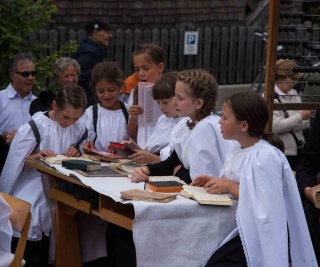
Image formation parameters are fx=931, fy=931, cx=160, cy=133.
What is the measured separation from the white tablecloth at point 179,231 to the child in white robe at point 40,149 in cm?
154

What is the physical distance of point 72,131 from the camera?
7.35 m

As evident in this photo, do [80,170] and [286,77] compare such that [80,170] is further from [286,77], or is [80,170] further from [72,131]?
[286,77]

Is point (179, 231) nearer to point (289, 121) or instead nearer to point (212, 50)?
point (289, 121)

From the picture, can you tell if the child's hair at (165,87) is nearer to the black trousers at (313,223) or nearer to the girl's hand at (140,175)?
the girl's hand at (140,175)

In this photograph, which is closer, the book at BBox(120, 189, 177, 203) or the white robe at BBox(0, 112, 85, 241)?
the book at BBox(120, 189, 177, 203)

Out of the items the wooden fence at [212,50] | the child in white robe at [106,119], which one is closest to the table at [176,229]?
the child in white robe at [106,119]

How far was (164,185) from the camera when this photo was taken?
5.84 meters

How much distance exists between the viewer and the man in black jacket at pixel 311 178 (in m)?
6.13

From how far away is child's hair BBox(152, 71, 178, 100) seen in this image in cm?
675

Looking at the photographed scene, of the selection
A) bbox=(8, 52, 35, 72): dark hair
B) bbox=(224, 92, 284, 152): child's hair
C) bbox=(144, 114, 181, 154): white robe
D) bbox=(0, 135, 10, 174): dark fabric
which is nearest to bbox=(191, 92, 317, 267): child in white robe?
bbox=(224, 92, 284, 152): child's hair

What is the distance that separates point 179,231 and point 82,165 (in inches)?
47.0

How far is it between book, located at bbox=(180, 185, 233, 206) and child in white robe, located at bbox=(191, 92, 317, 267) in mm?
53

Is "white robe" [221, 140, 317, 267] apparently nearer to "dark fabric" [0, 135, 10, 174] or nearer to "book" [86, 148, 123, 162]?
"book" [86, 148, 123, 162]

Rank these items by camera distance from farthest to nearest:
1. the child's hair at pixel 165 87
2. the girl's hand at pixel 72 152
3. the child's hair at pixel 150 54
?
the child's hair at pixel 150 54 < the girl's hand at pixel 72 152 < the child's hair at pixel 165 87
